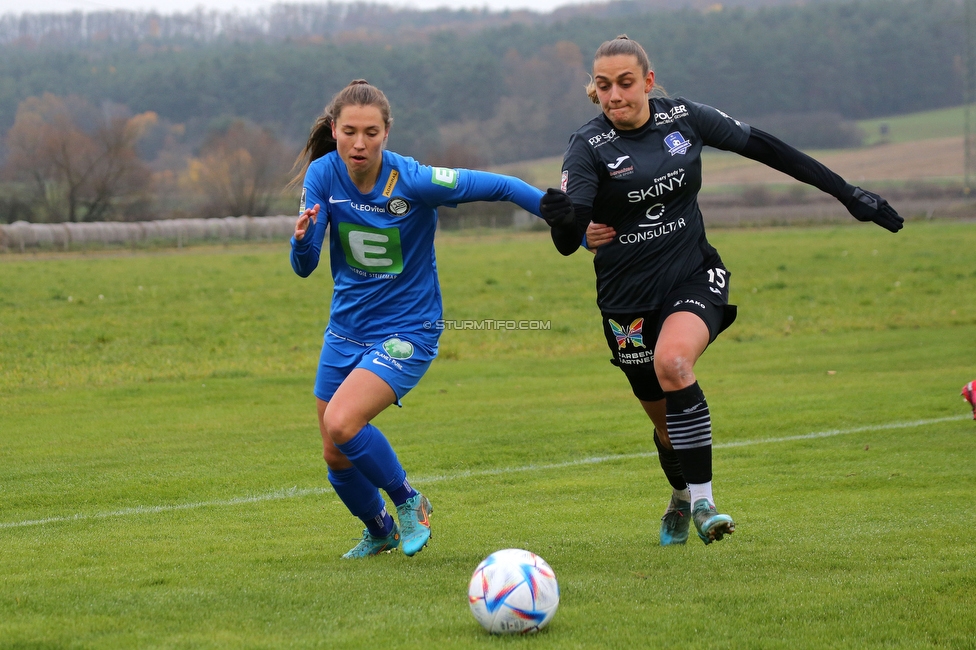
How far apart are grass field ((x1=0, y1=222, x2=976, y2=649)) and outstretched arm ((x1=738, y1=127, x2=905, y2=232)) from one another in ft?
5.83

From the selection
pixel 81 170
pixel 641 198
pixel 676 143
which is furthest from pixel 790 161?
pixel 81 170

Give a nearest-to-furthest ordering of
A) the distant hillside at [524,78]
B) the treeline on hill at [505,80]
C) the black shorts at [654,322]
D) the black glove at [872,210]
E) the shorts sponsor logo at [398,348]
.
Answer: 1. the black shorts at [654,322]
2. the shorts sponsor logo at [398,348]
3. the black glove at [872,210]
4. the treeline on hill at [505,80]
5. the distant hillside at [524,78]

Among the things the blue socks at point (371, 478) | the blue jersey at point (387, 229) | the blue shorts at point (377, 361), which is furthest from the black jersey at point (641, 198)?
the blue socks at point (371, 478)

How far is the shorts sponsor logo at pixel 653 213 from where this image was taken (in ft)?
20.4

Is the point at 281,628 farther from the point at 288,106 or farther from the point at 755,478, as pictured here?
the point at 288,106

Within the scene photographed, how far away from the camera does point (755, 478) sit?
8688mm

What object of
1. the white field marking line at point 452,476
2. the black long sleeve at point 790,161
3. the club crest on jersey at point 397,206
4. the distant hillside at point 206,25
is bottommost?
the distant hillside at point 206,25

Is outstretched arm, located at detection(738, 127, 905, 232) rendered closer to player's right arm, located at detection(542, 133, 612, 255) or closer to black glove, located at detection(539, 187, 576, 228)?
player's right arm, located at detection(542, 133, 612, 255)

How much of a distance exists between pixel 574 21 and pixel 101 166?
92.7m

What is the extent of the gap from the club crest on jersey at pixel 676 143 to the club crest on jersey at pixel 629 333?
932 mm

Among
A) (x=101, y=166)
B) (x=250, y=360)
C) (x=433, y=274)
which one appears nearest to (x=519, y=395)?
(x=250, y=360)

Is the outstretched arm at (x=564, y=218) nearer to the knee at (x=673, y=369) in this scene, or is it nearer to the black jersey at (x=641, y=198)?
the black jersey at (x=641, y=198)

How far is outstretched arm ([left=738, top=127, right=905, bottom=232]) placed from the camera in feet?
20.8

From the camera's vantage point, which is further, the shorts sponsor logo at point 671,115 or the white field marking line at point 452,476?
the white field marking line at point 452,476
